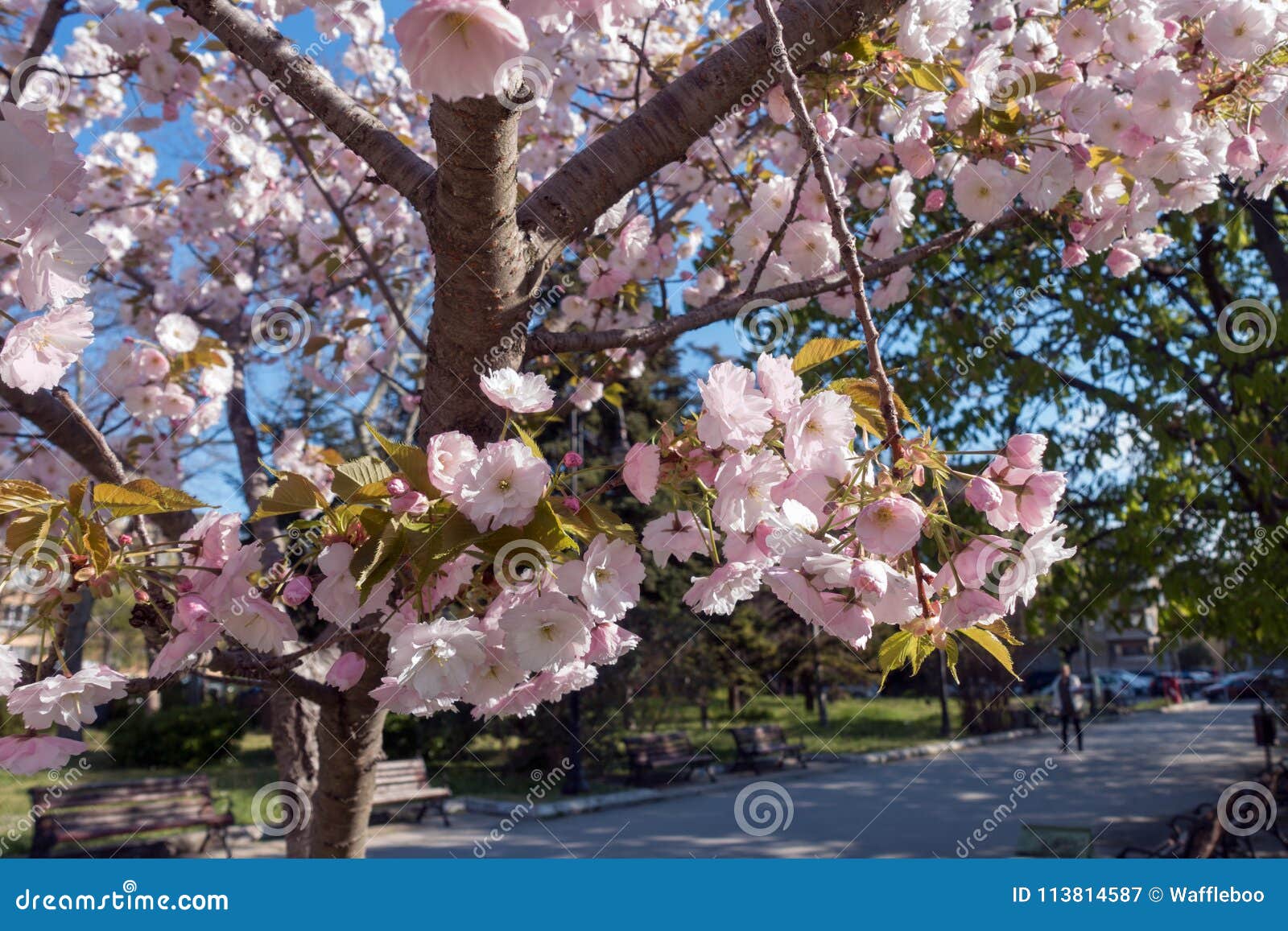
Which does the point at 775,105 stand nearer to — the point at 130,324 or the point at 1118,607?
the point at 130,324

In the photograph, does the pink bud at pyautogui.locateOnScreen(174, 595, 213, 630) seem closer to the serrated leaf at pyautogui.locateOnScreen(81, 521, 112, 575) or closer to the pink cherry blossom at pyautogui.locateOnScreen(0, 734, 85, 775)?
the serrated leaf at pyautogui.locateOnScreen(81, 521, 112, 575)

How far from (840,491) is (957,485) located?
0.28 m

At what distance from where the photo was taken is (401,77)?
7.20 metres

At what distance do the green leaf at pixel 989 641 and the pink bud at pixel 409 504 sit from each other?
27.4 inches

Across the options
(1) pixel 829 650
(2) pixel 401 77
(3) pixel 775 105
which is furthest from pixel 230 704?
(3) pixel 775 105

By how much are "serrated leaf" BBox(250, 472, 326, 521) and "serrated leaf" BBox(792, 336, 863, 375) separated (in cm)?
67

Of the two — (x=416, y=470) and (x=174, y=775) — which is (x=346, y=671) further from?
(x=174, y=775)

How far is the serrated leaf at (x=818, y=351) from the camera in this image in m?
1.28

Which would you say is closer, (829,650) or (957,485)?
(957,485)

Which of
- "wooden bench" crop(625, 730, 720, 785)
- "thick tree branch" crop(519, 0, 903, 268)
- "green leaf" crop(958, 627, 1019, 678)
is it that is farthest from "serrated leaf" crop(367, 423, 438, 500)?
"wooden bench" crop(625, 730, 720, 785)

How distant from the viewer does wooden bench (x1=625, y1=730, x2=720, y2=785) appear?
35.8ft

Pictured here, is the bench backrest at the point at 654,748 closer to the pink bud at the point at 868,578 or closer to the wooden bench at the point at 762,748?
the wooden bench at the point at 762,748

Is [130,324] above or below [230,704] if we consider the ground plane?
above

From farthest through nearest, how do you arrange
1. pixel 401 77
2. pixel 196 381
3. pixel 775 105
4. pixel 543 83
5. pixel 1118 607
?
1. pixel 401 77
2. pixel 1118 607
3. pixel 196 381
4. pixel 775 105
5. pixel 543 83
